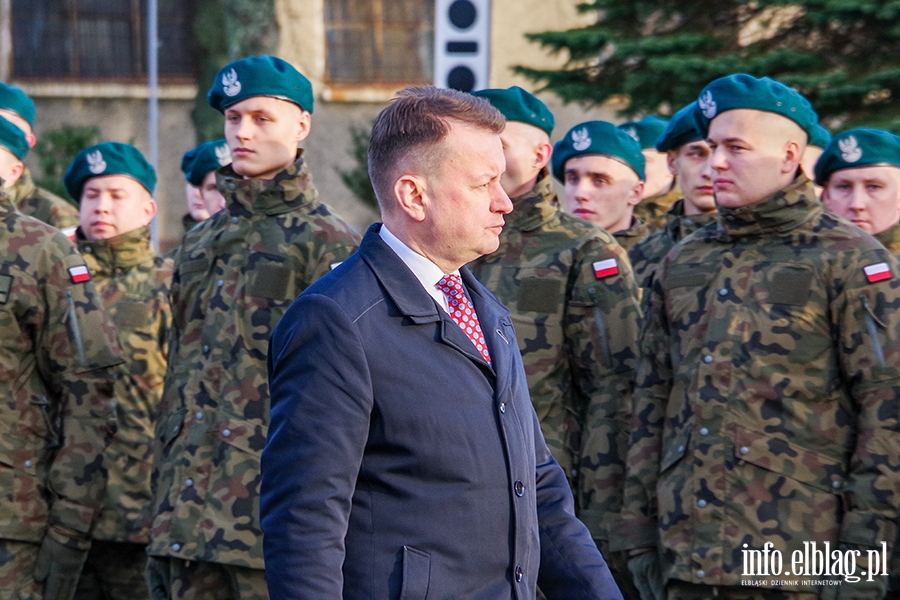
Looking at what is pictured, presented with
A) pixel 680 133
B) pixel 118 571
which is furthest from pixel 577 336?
pixel 118 571

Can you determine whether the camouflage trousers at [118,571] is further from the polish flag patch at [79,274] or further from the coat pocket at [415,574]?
the coat pocket at [415,574]

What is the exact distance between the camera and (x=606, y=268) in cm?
521

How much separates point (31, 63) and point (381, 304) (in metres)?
20.7

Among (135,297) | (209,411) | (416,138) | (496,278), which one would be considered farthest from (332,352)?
(135,297)

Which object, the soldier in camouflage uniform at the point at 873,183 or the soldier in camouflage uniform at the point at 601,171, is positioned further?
the soldier in camouflage uniform at the point at 601,171

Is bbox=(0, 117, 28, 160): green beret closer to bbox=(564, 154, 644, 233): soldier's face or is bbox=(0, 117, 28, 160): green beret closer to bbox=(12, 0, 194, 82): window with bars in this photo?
bbox=(564, 154, 644, 233): soldier's face

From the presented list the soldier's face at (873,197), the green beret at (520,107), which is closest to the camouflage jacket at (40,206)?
the green beret at (520,107)

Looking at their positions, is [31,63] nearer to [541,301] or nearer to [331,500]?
[541,301]

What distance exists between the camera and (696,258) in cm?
485

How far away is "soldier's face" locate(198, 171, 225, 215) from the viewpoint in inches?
282

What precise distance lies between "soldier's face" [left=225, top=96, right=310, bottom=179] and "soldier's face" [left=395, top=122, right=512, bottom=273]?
7.22 ft

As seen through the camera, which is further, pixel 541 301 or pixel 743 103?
pixel 541 301

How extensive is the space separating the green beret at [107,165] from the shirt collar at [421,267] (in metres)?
4.19

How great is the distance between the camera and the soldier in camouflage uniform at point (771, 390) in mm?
4391
